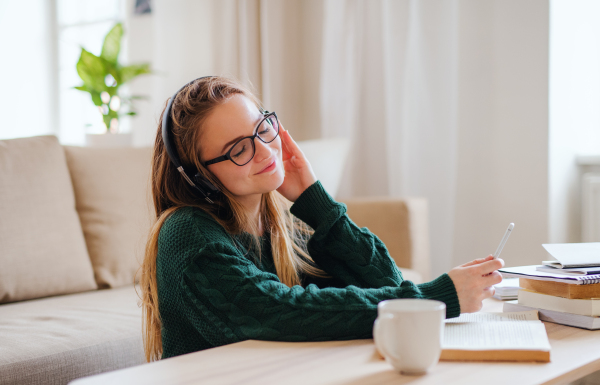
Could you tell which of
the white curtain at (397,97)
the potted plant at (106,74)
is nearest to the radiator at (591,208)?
the white curtain at (397,97)

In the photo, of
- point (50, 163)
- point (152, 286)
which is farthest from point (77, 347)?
point (50, 163)

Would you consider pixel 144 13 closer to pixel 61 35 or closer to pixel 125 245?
pixel 61 35

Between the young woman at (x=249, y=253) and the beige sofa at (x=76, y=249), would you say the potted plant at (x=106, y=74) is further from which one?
the young woman at (x=249, y=253)

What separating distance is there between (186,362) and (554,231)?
1799 mm

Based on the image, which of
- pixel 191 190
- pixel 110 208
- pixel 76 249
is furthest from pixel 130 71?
pixel 191 190

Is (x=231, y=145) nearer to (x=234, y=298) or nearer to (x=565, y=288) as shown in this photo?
(x=234, y=298)

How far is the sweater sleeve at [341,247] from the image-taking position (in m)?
1.05

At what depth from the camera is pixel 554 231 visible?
2.10 metres

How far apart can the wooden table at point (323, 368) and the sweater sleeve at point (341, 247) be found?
0.31 metres

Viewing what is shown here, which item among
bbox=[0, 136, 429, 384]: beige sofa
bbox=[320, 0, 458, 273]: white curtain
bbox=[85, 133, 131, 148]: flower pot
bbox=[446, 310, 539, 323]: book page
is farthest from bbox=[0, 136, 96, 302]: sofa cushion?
bbox=[320, 0, 458, 273]: white curtain

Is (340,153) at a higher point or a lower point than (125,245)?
higher

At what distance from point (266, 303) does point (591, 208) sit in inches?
63.8

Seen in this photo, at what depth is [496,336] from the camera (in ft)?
2.35

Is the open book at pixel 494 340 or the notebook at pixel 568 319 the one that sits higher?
the open book at pixel 494 340
